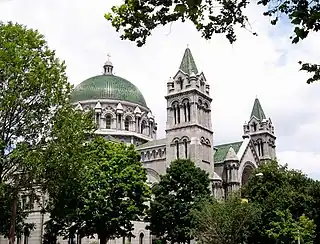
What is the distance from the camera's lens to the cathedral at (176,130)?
185 feet

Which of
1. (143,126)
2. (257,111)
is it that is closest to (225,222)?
(143,126)

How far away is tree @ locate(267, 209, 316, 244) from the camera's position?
3318 cm

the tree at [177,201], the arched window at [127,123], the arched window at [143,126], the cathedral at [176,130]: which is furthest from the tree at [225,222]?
the arched window at [143,126]

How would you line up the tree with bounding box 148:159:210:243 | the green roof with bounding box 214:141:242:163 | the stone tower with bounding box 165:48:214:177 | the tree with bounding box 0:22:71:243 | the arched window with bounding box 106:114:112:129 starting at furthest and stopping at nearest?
the arched window with bounding box 106:114:112:129 < the green roof with bounding box 214:141:242:163 < the stone tower with bounding box 165:48:214:177 < the tree with bounding box 148:159:210:243 < the tree with bounding box 0:22:71:243

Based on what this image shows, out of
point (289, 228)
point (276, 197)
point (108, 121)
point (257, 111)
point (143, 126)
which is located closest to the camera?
point (289, 228)

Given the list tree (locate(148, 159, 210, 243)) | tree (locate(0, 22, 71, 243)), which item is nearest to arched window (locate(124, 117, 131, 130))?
tree (locate(148, 159, 210, 243))

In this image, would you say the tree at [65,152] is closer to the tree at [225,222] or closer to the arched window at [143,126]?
the tree at [225,222]

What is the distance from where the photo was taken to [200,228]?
1319 inches

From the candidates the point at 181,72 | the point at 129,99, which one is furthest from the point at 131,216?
the point at 129,99

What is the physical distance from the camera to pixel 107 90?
232 feet

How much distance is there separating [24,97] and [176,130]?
34.4m

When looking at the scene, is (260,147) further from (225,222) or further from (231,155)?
(225,222)

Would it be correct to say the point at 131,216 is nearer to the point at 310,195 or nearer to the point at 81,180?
the point at 81,180

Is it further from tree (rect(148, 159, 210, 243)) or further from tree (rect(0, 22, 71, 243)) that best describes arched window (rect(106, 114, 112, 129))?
tree (rect(0, 22, 71, 243))
